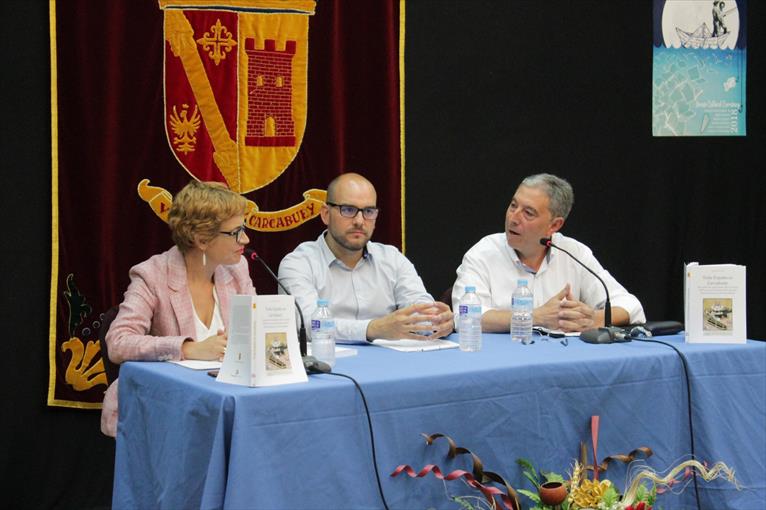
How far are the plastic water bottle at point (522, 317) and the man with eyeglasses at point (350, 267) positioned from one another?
39 cm

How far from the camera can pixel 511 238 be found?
3.69 meters

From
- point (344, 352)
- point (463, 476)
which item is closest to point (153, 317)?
point (344, 352)

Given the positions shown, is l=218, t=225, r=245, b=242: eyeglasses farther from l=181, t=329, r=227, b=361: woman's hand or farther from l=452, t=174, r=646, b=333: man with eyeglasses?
l=452, t=174, r=646, b=333: man with eyeglasses

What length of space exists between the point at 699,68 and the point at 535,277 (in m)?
2.01

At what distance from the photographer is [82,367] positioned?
3648mm

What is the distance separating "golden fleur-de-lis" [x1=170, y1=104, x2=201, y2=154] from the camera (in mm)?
3814

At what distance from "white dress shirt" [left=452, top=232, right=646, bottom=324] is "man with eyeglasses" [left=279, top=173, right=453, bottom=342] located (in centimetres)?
21

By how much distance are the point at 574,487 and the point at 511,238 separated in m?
1.44

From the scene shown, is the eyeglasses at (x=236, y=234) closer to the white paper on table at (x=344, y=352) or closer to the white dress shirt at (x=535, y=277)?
the white paper on table at (x=344, y=352)

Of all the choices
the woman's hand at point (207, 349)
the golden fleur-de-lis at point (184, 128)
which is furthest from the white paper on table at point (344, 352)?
the golden fleur-de-lis at point (184, 128)

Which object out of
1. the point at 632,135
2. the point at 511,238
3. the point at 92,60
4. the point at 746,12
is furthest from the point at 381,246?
the point at 746,12

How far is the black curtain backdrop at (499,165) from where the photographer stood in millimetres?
3594

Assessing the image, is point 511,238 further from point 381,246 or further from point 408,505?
point 408,505

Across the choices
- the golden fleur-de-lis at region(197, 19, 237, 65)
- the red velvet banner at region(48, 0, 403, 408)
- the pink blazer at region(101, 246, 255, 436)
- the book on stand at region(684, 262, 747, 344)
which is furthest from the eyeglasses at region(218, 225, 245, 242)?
the book on stand at region(684, 262, 747, 344)
